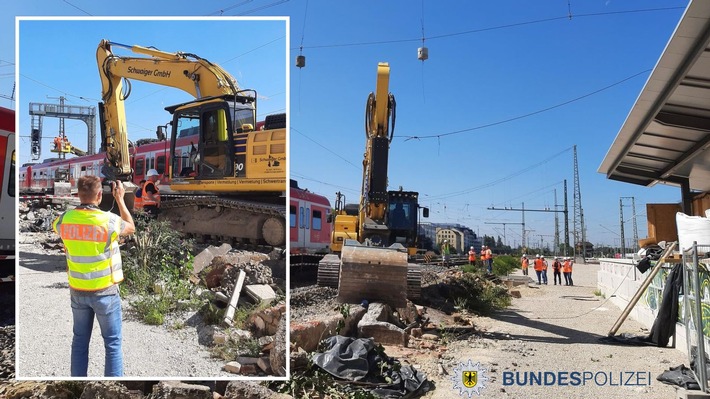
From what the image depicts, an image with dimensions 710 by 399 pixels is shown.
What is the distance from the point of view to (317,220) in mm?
12039

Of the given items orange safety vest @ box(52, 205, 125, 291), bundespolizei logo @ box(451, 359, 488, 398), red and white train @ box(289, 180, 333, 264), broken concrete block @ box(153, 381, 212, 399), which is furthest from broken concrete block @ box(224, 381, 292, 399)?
red and white train @ box(289, 180, 333, 264)

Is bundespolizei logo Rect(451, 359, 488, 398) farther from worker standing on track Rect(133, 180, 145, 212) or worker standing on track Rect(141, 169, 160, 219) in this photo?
worker standing on track Rect(133, 180, 145, 212)

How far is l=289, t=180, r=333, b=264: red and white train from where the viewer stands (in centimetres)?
923

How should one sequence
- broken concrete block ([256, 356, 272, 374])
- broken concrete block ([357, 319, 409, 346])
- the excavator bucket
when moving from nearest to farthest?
broken concrete block ([256, 356, 272, 374]) < broken concrete block ([357, 319, 409, 346]) < the excavator bucket

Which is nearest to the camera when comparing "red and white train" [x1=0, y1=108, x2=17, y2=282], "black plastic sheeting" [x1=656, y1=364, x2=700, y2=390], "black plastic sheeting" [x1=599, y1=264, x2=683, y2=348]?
"black plastic sheeting" [x1=656, y1=364, x2=700, y2=390]

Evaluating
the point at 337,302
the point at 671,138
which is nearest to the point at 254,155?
the point at 337,302

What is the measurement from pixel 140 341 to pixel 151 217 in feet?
2.75

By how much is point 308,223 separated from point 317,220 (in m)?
1.02

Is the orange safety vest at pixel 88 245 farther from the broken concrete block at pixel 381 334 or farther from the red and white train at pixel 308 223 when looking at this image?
the broken concrete block at pixel 381 334

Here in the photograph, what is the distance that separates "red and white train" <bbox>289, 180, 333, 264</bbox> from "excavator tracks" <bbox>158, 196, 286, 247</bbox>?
1354mm

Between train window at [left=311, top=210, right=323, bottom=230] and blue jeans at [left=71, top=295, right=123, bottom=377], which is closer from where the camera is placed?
blue jeans at [left=71, top=295, right=123, bottom=377]

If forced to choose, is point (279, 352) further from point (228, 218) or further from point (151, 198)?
point (228, 218)

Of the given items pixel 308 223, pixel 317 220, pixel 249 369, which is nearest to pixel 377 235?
→ pixel 317 220

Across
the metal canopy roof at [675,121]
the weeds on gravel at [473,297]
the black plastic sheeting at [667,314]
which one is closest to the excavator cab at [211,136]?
the metal canopy roof at [675,121]
